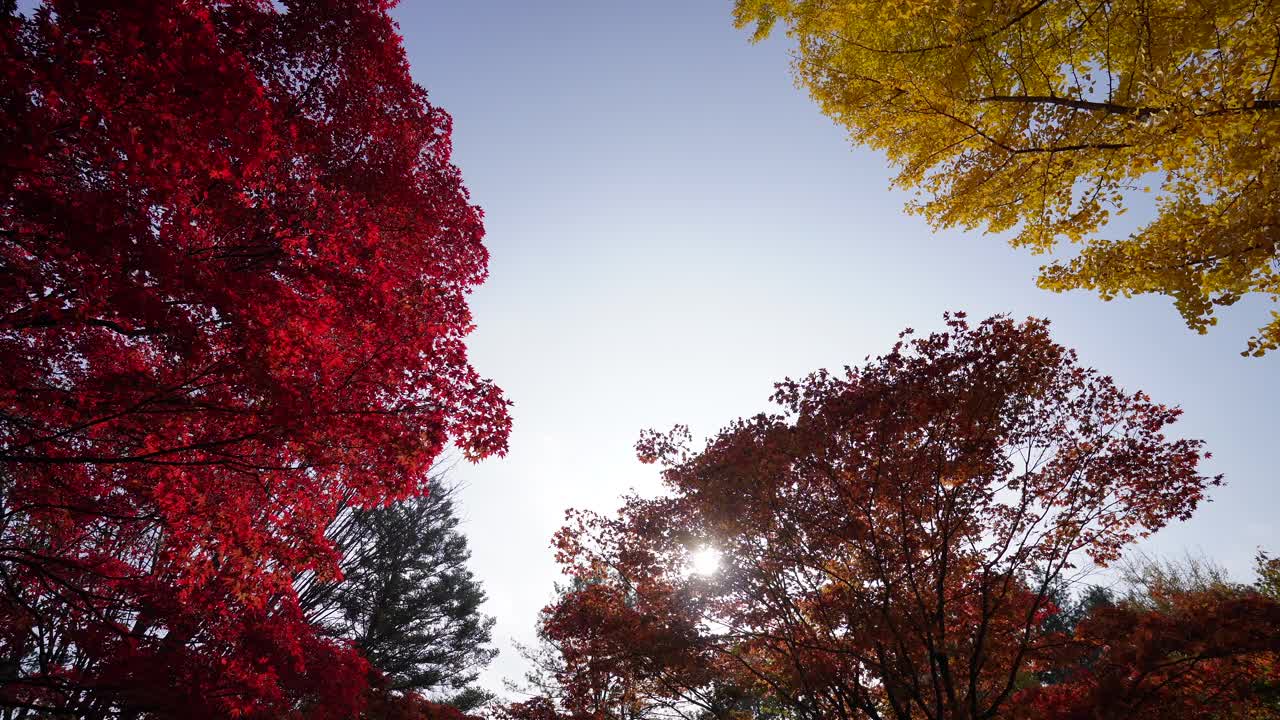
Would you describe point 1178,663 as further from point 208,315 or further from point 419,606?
point 419,606

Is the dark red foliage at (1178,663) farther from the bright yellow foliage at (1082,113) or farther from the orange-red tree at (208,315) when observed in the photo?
the orange-red tree at (208,315)

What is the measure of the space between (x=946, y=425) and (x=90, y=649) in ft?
41.3

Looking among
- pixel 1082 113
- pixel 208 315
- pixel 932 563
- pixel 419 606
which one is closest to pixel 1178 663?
pixel 932 563

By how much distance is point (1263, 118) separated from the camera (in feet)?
12.4

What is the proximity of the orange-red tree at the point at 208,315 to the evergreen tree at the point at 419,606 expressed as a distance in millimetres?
11934

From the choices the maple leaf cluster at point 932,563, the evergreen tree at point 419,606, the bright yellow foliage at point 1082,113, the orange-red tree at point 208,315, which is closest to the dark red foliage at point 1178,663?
the maple leaf cluster at point 932,563

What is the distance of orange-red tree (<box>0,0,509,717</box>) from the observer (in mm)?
3010

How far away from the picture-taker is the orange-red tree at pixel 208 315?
3010 mm

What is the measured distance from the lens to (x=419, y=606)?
850 inches

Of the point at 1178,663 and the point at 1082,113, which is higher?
the point at 1082,113

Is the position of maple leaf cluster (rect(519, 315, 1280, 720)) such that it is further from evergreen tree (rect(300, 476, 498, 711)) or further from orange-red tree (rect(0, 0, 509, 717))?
evergreen tree (rect(300, 476, 498, 711))

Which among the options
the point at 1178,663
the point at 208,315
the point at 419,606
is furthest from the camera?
the point at 419,606

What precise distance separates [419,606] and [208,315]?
21.8 metres

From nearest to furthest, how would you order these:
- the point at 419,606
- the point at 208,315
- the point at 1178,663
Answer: the point at 208,315, the point at 1178,663, the point at 419,606
